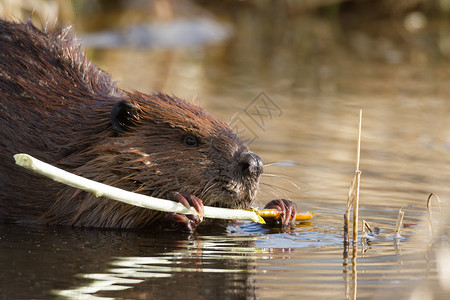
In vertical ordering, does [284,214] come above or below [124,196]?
above

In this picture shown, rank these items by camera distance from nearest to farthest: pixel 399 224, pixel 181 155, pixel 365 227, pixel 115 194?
1. pixel 115 194
2. pixel 399 224
3. pixel 181 155
4. pixel 365 227

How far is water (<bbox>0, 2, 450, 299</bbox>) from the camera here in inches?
137

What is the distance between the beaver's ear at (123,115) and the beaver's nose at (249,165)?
0.61 metres

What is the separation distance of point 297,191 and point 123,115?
152 cm

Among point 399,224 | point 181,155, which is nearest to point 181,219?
point 181,155

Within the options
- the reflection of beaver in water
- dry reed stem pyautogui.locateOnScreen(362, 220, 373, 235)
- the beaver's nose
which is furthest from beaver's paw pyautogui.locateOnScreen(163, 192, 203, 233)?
dry reed stem pyautogui.locateOnScreen(362, 220, 373, 235)

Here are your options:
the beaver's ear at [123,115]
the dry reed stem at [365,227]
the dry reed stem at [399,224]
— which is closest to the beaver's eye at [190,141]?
the beaver's ear at [123,115]

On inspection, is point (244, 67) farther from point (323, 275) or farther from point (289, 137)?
point (323, 275)

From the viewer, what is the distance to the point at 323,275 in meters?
3.64

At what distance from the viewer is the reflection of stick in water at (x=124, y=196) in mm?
3365

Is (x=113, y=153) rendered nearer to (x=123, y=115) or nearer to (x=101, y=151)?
(x=101, y=151)

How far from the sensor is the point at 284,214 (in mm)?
4664

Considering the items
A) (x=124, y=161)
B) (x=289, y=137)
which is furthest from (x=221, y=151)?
(x=289, y=137)

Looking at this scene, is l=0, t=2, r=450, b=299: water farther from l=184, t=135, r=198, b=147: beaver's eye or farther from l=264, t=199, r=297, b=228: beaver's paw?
l=184, t=135, r=198, b=147: beaver's eye
